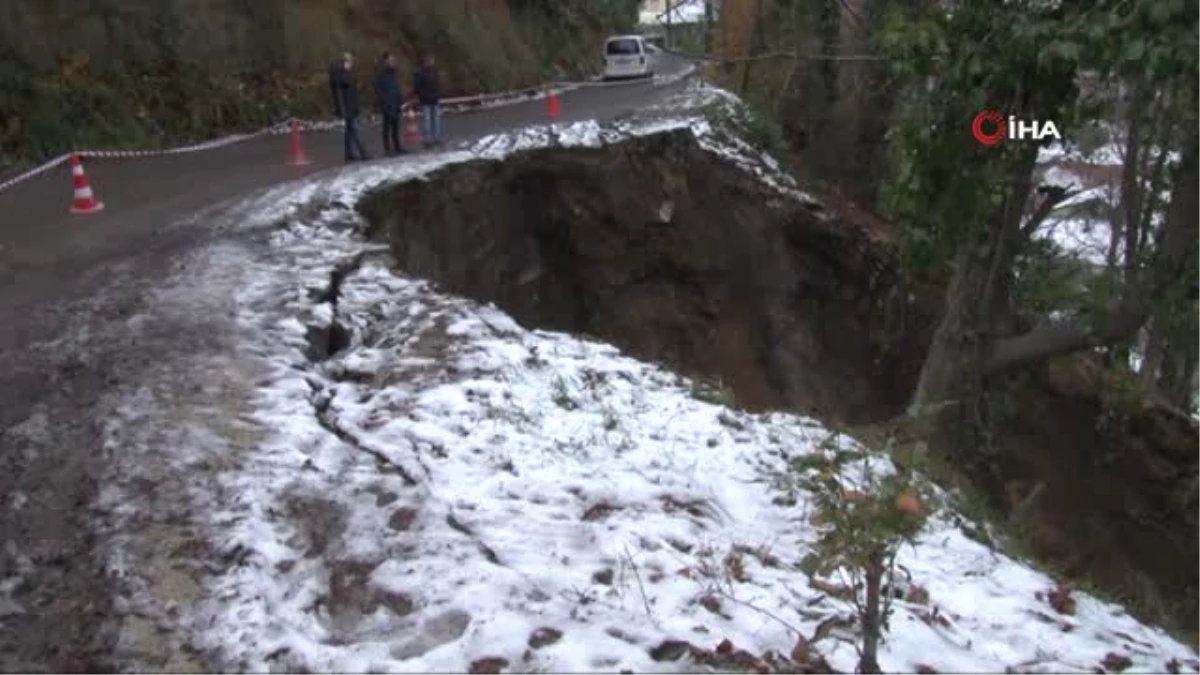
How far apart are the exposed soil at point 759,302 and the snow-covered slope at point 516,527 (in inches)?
271

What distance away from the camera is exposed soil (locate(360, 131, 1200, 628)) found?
1411 cm

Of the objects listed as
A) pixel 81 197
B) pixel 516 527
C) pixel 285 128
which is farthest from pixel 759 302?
pixel 516 527

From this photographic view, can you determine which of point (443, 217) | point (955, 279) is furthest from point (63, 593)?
point (443, 217)

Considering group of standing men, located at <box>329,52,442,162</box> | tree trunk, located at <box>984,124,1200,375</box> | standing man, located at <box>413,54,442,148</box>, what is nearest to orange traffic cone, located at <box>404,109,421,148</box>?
standing man, located at <box>413,54,442,148</box>

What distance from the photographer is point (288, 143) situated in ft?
59.2

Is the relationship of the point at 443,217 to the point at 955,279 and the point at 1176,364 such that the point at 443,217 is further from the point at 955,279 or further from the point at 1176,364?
the point at 1176,364

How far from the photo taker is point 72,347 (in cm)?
718

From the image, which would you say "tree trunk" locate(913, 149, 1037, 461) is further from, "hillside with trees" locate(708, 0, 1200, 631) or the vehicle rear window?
the vehicle rear window

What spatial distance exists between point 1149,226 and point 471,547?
49.9 ft

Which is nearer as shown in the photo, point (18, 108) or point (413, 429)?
point (413, 429)

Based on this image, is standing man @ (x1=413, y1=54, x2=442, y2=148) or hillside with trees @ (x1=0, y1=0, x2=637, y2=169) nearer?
hillside with trees @ (x1=0, y1=0, x2=637, y2=169)

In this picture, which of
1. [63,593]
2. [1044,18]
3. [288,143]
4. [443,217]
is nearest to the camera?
[63,593]

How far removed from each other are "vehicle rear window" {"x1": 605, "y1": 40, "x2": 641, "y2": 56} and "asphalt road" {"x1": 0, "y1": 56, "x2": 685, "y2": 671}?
20.1 meters

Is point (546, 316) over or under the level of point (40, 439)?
under
